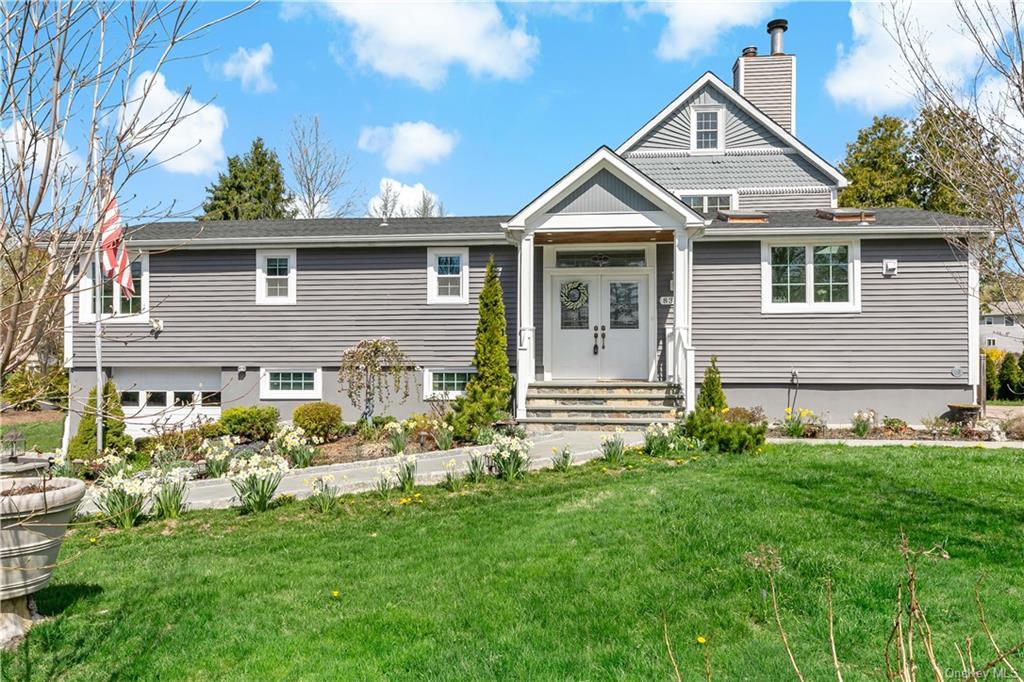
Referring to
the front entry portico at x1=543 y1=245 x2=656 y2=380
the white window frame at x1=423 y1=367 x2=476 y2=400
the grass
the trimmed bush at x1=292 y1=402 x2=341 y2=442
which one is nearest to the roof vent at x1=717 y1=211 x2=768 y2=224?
the front entry portico at x1=543 y1=245 x2=656 y2=380

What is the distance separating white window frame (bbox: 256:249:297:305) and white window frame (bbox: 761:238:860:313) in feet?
30.9

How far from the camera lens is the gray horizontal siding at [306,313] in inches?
510

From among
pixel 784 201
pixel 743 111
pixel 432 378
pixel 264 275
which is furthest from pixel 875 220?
pixel 264 275

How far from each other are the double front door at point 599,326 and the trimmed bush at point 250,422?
5.57 metres

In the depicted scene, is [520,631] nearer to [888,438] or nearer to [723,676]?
[723,676]

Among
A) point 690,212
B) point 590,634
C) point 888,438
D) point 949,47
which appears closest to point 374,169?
point 690,212

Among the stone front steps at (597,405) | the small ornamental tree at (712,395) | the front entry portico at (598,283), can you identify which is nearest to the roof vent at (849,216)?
the front entry portico at (598,283)

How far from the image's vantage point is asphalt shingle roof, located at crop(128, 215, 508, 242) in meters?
12.9

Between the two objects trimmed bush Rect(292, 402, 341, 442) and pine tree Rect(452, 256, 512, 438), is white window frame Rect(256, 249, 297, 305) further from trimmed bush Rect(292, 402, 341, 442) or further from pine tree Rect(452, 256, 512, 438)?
Result: pine tree Rect(452, 256, 512, 438)

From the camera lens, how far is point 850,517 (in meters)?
5.32

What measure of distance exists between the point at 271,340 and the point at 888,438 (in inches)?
453

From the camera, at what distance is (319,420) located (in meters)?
11.4

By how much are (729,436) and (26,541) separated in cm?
758

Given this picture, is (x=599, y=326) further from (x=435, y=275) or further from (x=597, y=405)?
(x=435, y=275)
